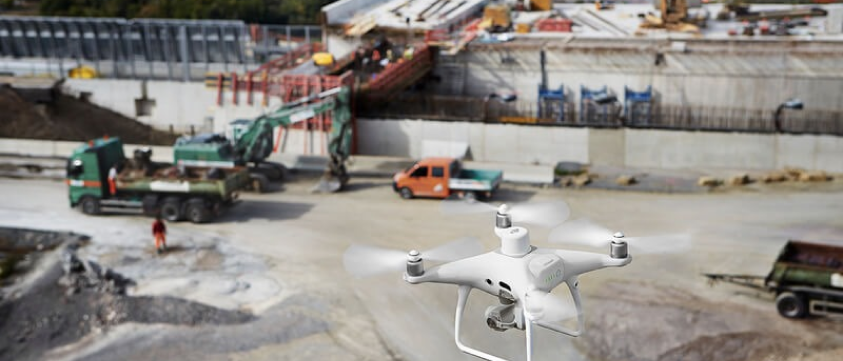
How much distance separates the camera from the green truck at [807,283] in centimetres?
2117

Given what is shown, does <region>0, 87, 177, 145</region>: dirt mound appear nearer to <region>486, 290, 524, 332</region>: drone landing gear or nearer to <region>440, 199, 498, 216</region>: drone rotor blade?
<region>440, 199, 498, 216</region>: drone rotor blade

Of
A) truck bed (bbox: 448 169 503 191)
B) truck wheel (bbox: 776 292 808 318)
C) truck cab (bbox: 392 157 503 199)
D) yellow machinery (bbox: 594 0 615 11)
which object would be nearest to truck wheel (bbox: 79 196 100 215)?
truck cab (bbox: 392 157 503 199)

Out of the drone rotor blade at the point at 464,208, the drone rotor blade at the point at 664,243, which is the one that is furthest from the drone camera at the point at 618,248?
the drone rotor blade at the point at 464,208

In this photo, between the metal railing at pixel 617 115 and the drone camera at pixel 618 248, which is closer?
the drone camera at pixel 618 248

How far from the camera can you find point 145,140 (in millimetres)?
47344

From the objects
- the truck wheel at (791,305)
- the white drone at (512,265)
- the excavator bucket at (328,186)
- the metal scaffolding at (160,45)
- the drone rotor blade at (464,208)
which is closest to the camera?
the white drone at (512,265)

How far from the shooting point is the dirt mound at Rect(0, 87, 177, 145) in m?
46.2

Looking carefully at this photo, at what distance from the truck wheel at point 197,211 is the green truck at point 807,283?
17.7m

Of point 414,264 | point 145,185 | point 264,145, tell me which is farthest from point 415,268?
point 264,145

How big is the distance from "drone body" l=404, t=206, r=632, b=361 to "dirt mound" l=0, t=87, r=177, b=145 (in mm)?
41158

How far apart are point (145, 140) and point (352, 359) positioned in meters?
30.6

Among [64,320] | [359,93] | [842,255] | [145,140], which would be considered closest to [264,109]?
[359,93]

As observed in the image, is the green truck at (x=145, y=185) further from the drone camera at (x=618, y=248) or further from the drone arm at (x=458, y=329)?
the drone camera at (x=618, y=248)

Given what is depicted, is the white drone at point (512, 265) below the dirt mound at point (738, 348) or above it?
above
